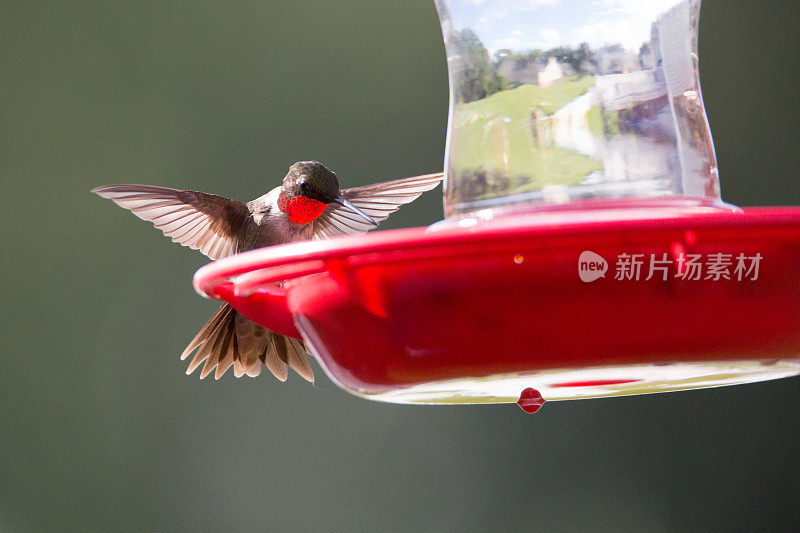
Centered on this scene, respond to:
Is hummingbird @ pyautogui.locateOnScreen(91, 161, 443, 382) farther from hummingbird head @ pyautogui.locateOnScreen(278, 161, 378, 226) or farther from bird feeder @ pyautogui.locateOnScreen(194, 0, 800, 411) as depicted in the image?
bird feeder @ pyautogui.locateOnScreen(194, 0, 800, 411)

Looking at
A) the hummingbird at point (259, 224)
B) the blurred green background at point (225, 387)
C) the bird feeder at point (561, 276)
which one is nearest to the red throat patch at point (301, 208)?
the hummingbird at point (259, 224)

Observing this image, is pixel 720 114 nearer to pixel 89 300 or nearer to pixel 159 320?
pixel 159 320

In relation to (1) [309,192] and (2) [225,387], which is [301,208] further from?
(2) [225,387]

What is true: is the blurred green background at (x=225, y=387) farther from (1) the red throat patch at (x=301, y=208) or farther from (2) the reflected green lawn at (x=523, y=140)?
(2) the reflected green lawn at (x=523, y=140)

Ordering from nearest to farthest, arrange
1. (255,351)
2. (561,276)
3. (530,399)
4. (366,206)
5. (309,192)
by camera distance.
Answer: (561,276) < (530,399) < (309,192) < (255,351) < (366,206)

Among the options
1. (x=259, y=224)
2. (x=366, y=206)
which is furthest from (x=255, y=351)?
(x=366, y=206)

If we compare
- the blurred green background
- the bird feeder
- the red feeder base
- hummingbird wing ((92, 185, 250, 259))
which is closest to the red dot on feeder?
the bird feeder

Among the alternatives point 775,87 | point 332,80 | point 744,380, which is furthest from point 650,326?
point 775,87
